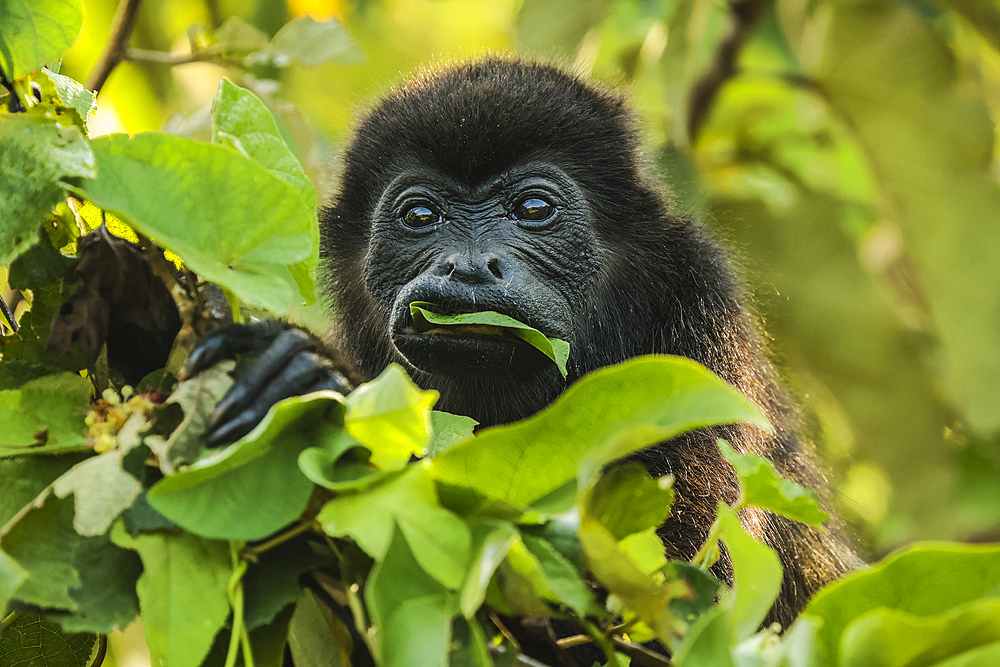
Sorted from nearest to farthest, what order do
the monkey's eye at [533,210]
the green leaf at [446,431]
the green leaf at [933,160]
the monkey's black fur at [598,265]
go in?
1. the green leaf at [446,431]
2. the monkey's black fur at [598,265]
3. the monkey's eye at [533,210]
4. the green leaf at [933,160]

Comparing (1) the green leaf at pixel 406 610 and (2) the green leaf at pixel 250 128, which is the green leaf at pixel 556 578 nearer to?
(1) the green leaf at pixel 406 610

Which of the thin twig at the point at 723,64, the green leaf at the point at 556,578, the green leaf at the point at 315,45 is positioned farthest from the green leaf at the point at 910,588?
the thin twig at the point at 723,64

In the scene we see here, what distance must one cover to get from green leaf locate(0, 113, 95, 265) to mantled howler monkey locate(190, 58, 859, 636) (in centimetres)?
117

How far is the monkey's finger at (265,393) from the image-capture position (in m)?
1.19

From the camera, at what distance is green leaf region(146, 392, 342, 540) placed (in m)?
1.06

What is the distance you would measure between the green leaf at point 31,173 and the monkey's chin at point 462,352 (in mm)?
1170

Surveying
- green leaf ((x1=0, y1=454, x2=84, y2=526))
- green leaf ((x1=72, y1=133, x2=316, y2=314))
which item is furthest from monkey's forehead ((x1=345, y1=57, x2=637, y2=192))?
green leaf ((x1=0, y1=454, x2=84, y2=526))

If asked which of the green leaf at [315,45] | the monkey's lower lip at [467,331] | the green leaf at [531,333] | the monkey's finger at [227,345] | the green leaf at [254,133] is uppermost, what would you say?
the green leaf at [315,45]

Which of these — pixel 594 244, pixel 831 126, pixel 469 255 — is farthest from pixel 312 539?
pixel 831 126

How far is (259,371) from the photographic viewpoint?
4.30 feet

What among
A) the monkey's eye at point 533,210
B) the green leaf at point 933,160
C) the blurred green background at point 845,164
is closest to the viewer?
the monkey's eye at point 533,210

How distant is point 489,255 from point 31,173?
133 cm

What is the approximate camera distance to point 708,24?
4992mm

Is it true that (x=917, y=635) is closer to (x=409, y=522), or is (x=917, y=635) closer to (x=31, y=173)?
(x=409, y=522)
